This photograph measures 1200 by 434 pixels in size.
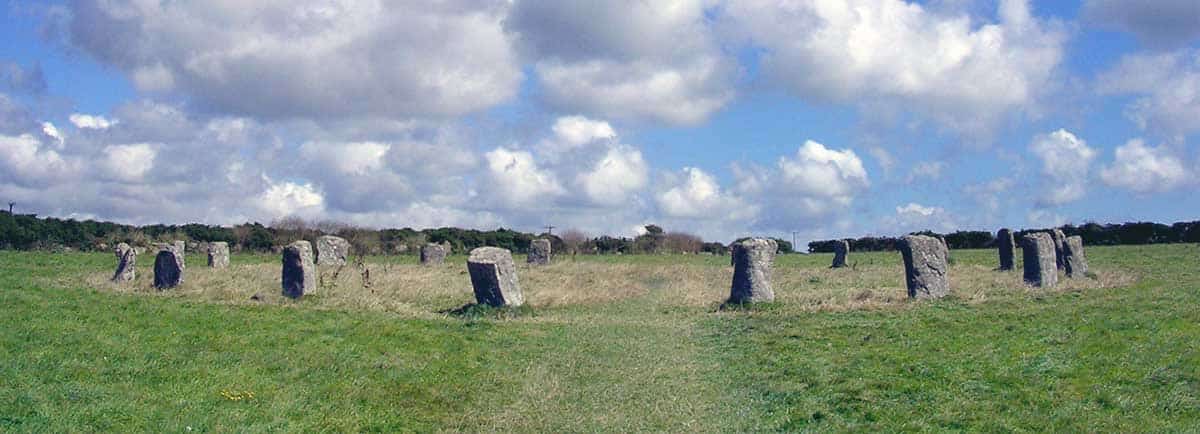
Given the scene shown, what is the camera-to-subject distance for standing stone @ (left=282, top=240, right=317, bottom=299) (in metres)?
27.8

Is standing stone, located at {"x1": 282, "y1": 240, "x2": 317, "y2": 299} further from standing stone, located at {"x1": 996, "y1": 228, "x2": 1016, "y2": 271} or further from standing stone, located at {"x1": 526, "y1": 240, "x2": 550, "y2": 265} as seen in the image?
standing stone, located at {"x1": 996, "y1": 228, "x2": 1016, "y2": 271}

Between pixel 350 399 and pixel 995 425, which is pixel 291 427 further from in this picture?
pixel 995 425

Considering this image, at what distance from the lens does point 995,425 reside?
11227 mm

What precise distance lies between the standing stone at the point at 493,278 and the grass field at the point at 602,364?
0.77 m

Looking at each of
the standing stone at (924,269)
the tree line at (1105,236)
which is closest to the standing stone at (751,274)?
the standing stone at (924,269)

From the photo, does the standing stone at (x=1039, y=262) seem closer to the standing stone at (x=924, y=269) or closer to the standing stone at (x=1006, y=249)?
the standing stone at (x=924, y=269)

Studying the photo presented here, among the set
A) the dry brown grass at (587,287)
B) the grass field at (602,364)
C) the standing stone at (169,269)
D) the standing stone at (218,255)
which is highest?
the standing stone at (218,255)

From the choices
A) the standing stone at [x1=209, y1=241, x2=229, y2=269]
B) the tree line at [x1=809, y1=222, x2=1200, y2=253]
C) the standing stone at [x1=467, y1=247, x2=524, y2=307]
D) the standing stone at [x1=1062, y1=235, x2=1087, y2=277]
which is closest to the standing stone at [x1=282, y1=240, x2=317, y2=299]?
the standing stone at [x1=467, y1=247, x2=524, y2=307]

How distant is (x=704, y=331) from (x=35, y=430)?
13992 mm

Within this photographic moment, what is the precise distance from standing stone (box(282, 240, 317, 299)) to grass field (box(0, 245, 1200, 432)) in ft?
4.36

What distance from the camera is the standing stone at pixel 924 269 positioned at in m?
26.5

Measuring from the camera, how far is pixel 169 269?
100 ft

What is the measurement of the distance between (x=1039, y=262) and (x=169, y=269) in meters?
26.2

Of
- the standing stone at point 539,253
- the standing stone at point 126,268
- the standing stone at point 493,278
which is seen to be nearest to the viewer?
the standing stone at point 493,278
